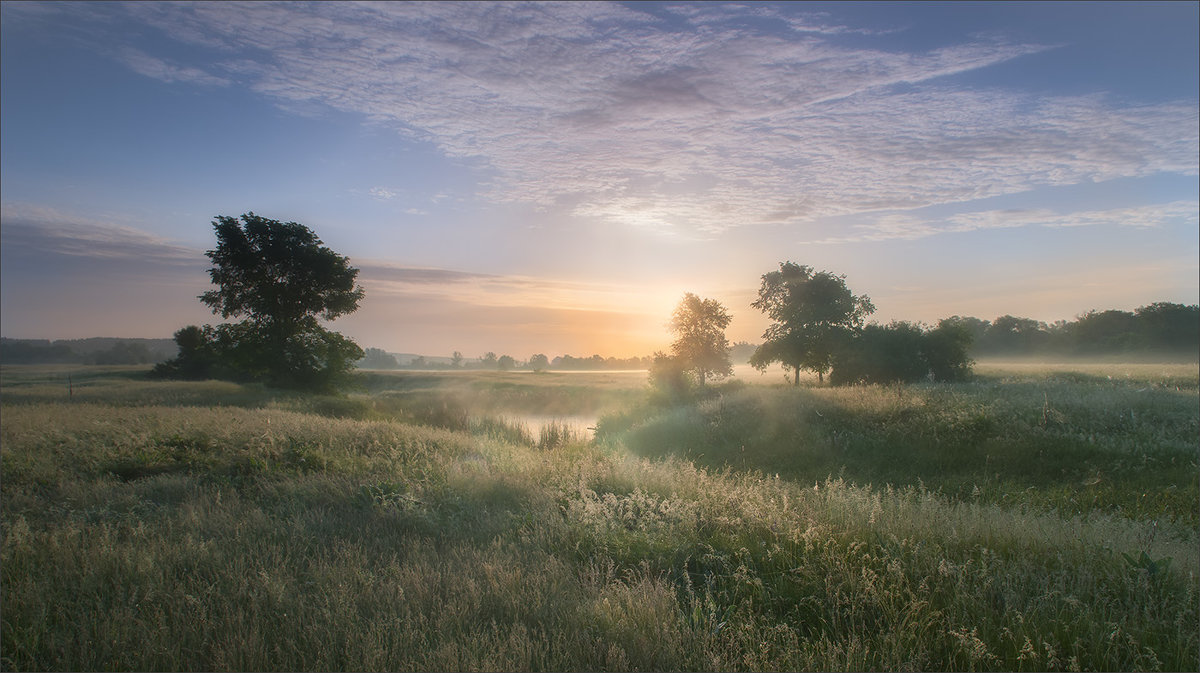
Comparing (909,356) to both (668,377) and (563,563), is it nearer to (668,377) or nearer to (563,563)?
(668,377)

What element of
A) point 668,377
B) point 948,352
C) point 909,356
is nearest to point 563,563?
point 668,377

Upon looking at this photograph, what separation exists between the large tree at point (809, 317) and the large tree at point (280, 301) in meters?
23.9

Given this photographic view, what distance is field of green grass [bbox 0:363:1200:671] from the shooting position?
3.61 metres

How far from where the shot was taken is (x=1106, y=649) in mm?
3539

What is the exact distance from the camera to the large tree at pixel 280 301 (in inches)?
1049

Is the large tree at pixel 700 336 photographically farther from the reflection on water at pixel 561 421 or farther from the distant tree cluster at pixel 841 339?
the reflection on water at pixel 561 421

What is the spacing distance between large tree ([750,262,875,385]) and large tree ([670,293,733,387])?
266 centimetres

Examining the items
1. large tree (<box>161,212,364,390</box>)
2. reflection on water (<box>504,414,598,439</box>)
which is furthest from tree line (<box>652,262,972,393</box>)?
large tree (<box>161,212,364,390</box>)

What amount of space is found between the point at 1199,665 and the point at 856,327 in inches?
1133

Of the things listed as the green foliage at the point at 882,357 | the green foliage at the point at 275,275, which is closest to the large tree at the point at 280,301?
the green foliage at the point at 275,275

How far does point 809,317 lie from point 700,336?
6.18 meters

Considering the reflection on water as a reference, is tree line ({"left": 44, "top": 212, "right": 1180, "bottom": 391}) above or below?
above

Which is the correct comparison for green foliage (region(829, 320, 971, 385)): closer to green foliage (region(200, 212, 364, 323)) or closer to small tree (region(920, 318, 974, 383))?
small tree (region(920, 318, 974, 383))

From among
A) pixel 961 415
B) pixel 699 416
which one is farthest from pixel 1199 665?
pixel 699 416
